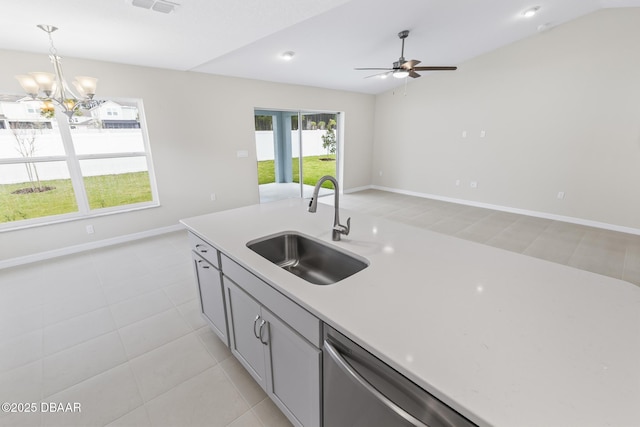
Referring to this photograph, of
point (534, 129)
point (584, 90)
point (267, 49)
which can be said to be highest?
point (267, 49)

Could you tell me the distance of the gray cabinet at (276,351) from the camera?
3.66 ft

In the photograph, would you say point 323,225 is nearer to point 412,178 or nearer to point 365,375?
point 365,375

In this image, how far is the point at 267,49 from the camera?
3.72 m

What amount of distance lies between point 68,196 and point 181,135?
5.39 feet

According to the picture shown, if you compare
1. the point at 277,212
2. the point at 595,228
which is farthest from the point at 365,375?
the point at 595,228

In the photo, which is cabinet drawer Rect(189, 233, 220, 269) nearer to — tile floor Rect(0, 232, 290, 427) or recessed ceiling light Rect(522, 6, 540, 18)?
tile floor Rect(0, 232, 290, 427)

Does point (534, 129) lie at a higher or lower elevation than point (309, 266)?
higher

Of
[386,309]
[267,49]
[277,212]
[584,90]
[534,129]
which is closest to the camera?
[386,309]

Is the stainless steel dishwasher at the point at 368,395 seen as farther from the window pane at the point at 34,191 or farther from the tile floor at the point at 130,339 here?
the window pane at the point at 34,191

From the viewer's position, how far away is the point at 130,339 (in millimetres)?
2076

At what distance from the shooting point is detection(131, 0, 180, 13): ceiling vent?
6.86 feet

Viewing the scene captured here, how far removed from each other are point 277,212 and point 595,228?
5.20 metres

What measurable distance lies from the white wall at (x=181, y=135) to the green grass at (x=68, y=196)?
9.0 inches

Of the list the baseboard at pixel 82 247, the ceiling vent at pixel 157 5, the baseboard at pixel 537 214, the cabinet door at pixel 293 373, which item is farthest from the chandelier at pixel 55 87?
the baseboard at pixel 537 214
